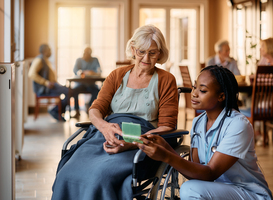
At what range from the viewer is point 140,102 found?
2.00 m

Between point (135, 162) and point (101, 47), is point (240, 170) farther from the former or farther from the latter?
point (101, 47)

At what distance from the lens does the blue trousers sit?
4.63 ft

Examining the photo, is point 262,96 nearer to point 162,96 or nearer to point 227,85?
point 162,96

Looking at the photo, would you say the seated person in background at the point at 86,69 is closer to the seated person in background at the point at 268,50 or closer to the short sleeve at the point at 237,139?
the seated person in background at the point at 268,50

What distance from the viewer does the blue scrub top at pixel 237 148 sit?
1428mm

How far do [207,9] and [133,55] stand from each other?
6187 mm

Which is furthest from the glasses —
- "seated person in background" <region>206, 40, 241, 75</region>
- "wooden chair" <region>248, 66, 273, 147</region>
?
"seated person in background" <region>206, 40, 241, 75</region>

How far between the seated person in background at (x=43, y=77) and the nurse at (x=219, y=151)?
4.81 metres

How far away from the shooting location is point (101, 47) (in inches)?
308

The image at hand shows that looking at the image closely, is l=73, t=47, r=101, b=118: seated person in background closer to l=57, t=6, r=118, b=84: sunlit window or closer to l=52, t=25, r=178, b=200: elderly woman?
l=57, t=6, r=118, b=84: sunlit window

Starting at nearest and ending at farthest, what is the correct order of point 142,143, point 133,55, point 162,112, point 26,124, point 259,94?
point 142,143 → point 162,112 → point 133,55 → point 259,94 → point 26,124

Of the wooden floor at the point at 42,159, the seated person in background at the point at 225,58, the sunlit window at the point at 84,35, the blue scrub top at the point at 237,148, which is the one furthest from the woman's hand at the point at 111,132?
the sunlit window at the point at 84,35

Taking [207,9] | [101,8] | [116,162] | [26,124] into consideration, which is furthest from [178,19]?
[116,162]

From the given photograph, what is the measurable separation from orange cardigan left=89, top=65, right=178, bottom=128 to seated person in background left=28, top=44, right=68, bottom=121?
416 centimetres
